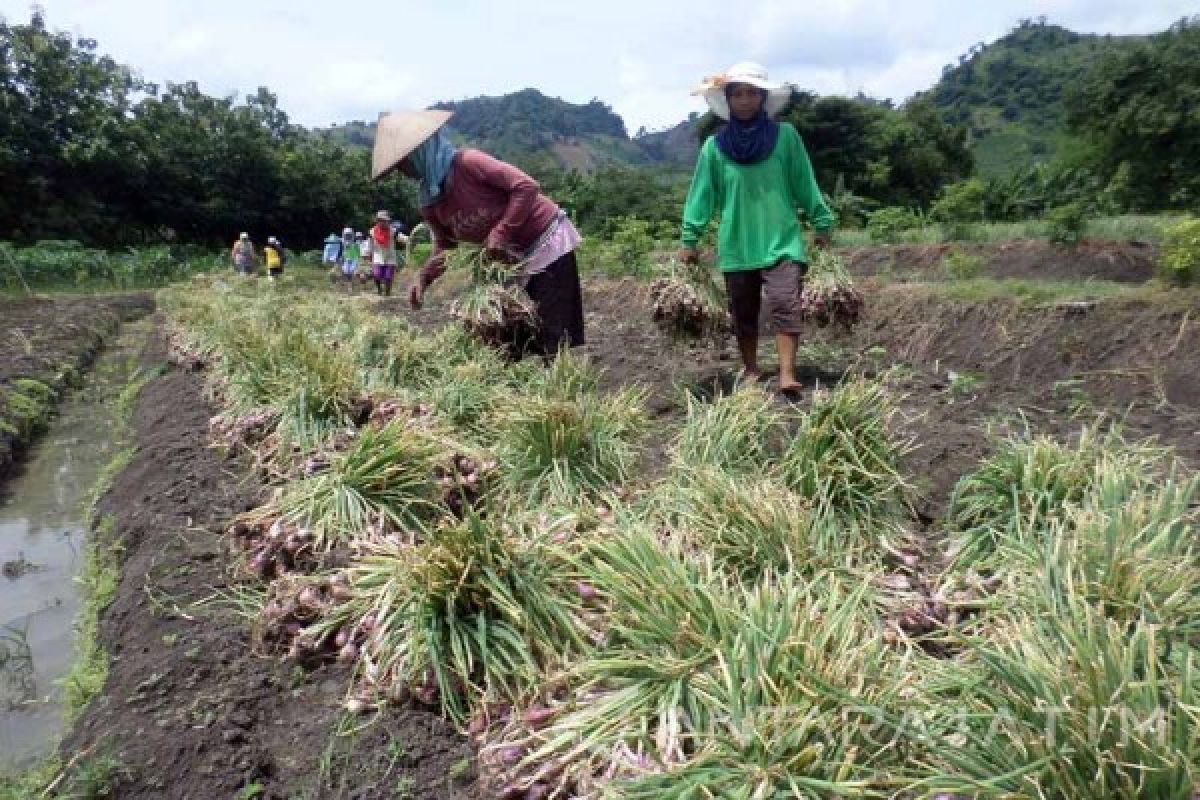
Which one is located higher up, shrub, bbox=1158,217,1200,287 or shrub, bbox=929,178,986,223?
shrub, bbox=929,178,986,223

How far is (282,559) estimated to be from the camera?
308 cm

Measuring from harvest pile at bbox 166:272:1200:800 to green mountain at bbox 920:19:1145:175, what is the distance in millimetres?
53782

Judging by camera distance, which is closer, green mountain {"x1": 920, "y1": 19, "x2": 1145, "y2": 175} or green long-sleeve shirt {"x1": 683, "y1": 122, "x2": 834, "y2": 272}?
green long-sleeve shirt {"x1": 683, "y1": 122, "x2": 834, "y2": 272}

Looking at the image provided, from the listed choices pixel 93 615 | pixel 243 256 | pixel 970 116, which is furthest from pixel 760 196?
pixel 970 116

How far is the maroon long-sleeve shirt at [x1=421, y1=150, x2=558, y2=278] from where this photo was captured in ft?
14.9

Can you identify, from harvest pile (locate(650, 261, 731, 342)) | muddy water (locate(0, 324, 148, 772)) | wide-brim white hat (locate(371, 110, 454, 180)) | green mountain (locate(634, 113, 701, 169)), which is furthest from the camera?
green mountain (locate(634, 113, 701, 169))

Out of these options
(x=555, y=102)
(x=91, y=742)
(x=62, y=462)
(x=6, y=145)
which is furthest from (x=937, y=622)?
(x=555, y=102)

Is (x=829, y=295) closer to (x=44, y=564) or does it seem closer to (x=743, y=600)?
(x=743, y=600)

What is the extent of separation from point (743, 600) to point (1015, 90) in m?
81.0

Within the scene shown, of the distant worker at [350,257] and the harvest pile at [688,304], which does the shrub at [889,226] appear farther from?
the distant worker at [350,257]

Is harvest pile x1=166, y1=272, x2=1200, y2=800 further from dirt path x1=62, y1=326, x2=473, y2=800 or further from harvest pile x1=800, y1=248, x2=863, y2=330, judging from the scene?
harvest pile x1=800, y1=248, x2=863, y2=330

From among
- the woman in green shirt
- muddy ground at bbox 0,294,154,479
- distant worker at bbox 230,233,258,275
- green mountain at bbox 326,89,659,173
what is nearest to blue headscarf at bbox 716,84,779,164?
the woman in green shirt

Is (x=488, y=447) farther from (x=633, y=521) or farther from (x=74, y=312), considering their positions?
(x=74, y=312)

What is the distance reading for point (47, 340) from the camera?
10500 millimetres
